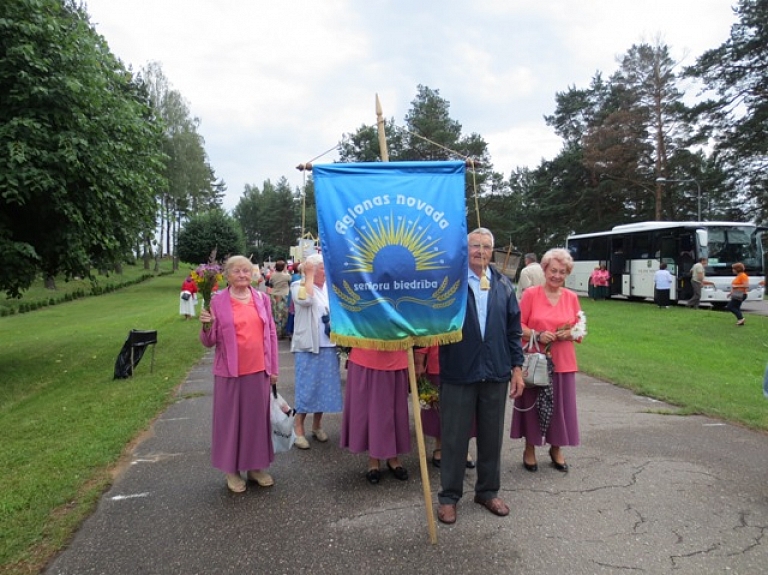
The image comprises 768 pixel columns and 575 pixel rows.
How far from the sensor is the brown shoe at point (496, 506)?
Result: 3.71m

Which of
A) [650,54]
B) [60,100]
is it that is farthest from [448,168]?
[650,54]

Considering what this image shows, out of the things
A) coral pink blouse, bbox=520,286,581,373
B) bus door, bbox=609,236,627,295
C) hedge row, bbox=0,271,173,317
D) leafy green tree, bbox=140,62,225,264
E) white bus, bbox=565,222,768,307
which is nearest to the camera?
coral pink blouse, bbox=520,286,581,373

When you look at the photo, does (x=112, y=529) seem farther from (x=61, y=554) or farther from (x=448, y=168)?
(x=448, y=168)

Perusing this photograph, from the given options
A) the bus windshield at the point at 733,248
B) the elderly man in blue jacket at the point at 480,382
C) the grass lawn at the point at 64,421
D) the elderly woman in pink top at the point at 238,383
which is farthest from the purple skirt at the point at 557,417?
the bus windshield at the point at 733,248

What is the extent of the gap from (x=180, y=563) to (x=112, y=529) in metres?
0.74

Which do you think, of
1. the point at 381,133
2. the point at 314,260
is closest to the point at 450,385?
the point at 381,133

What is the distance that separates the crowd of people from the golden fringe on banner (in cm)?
8

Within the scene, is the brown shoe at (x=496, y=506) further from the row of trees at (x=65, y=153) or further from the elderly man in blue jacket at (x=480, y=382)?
the row of trees at (x=65, y=153)

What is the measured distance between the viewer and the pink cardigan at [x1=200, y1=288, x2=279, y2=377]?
4145mm

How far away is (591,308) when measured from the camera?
68.3ft

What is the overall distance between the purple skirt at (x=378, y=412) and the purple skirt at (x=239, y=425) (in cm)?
74

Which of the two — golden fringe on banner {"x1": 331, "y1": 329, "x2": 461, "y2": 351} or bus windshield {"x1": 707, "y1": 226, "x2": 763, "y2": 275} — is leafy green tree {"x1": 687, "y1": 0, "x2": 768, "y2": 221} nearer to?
bus windshield {"x1": 707, "y1": 226, "x2": 763, "y2": 275}

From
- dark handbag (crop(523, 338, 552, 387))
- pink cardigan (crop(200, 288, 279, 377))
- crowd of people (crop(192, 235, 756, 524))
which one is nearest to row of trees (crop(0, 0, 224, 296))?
pink cardigan (crop(200, 288, 279, 377))

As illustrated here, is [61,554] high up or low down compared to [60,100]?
down
